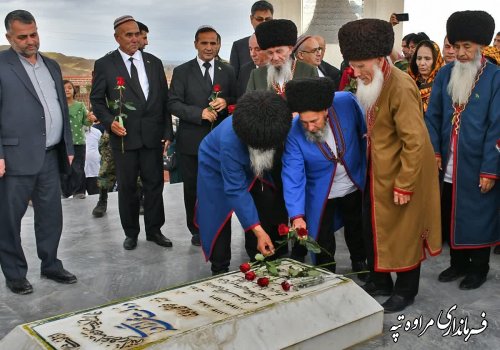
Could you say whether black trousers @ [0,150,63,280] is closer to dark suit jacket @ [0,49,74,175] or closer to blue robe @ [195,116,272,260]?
dark suit jacket @ [0,49,74,175]

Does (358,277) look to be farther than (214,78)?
No

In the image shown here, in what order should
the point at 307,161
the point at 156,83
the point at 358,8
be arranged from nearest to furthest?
1. the point at 307,161
2. the point at 156,83
3. the point at 358,8

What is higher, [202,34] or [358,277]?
[202,34]

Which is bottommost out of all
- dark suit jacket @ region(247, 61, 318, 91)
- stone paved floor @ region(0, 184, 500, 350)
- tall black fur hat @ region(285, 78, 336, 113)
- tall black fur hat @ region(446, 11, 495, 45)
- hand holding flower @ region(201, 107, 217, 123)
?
stone paved floor @ region(0, 184, 500, 350)

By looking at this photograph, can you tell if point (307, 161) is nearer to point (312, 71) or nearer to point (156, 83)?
point (312, 71)

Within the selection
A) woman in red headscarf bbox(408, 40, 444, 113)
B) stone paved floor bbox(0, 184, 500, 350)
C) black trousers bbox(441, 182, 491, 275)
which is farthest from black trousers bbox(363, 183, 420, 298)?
woman in red headscarf bbox(408, 40, 444, 113)

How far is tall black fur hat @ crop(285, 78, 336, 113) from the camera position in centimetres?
324

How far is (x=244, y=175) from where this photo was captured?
356 centimetres

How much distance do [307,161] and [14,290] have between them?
2.25 meters

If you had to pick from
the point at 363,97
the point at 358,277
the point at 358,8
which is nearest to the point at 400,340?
the point at 358,277

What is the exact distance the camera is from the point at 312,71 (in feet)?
14.4

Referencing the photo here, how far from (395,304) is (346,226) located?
2.17 ft

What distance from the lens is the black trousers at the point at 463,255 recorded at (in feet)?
13.0

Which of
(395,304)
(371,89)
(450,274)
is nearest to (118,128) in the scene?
(371,89)
